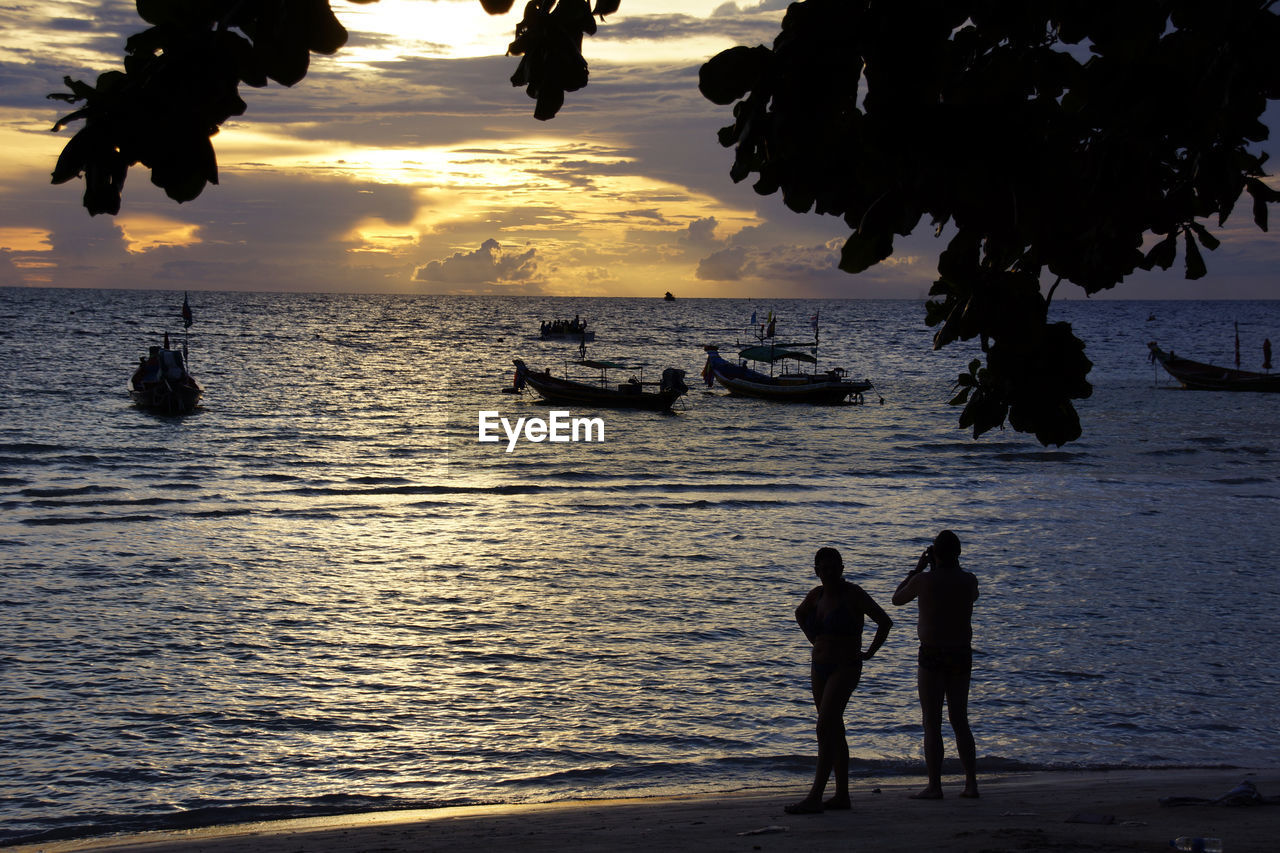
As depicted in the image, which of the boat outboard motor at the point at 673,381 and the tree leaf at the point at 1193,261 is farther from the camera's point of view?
the boat outboard motor at the point at 673,381

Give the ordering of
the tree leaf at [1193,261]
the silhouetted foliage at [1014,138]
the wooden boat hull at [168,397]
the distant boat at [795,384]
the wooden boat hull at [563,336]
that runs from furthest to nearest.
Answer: the wooden boat hull at [563,336]
the distant boat at [795,384]
the wooden boat hull at [168,397]
the tree leaf at [1193,261]
the silhouetted foliage at [1014,138]

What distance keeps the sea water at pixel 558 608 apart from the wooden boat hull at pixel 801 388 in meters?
11.3

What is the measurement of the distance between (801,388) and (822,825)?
49.1 metres

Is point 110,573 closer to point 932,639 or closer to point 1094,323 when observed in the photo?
point 932,639

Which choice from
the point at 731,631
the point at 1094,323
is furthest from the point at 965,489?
the point at 1094,323

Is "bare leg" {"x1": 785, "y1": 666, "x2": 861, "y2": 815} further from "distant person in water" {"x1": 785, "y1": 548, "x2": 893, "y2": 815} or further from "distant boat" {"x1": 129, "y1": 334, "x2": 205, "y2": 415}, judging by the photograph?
"distant boat" {"x1": 129, "y1": 334, "x2": 205, "y2": 415}

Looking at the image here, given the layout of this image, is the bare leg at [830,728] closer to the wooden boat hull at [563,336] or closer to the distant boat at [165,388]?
the distant boat at [165,388]

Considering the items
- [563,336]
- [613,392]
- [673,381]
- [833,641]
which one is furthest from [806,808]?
[563,336]

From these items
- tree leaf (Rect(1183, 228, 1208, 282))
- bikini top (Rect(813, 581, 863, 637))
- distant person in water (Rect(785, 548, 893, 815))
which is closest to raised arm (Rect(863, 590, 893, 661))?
distant person in water (Rect(785, 548, 893, 815))

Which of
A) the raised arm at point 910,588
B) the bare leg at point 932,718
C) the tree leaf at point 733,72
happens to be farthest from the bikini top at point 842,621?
the tree leaf at point 733,72

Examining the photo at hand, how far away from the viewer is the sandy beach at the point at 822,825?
700 cm

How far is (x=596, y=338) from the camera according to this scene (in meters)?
133

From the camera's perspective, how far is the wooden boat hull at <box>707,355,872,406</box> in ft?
182

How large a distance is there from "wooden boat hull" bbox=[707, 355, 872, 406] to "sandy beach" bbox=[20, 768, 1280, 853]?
46081mm
